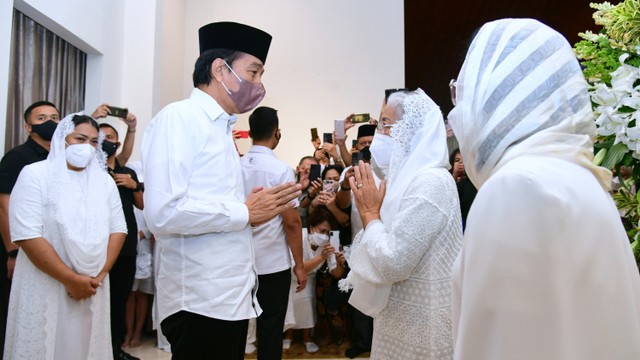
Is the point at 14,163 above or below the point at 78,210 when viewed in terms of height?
above

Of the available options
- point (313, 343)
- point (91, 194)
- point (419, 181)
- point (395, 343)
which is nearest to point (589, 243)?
point (419, 181)

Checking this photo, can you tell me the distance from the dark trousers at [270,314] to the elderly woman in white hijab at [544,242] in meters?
1.94

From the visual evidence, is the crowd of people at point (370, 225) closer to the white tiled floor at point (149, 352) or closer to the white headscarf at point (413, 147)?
the white headscarf at point (413, 147)

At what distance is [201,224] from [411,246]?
647mm

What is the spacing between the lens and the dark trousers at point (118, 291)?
10.8 feet

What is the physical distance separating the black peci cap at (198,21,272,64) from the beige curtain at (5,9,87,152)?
2.32 m

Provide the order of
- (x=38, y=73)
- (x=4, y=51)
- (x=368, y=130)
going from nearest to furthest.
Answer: (x=4, y=51) < (x=38, y=73) < (x=368, y=130)

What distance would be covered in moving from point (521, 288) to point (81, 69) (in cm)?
462

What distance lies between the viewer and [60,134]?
242 centimetres

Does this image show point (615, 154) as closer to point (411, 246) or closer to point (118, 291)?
point (411, 246)

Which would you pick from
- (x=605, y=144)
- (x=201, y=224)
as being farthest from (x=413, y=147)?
(x=201, y=224)

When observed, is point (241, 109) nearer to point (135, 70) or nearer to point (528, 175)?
point (528, 175)

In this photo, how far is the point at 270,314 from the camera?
8.71ft

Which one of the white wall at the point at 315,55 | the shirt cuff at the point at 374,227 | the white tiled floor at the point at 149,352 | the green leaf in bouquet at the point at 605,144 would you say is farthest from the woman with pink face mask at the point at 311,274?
the green leaf in bouquet at the point at 605,144
